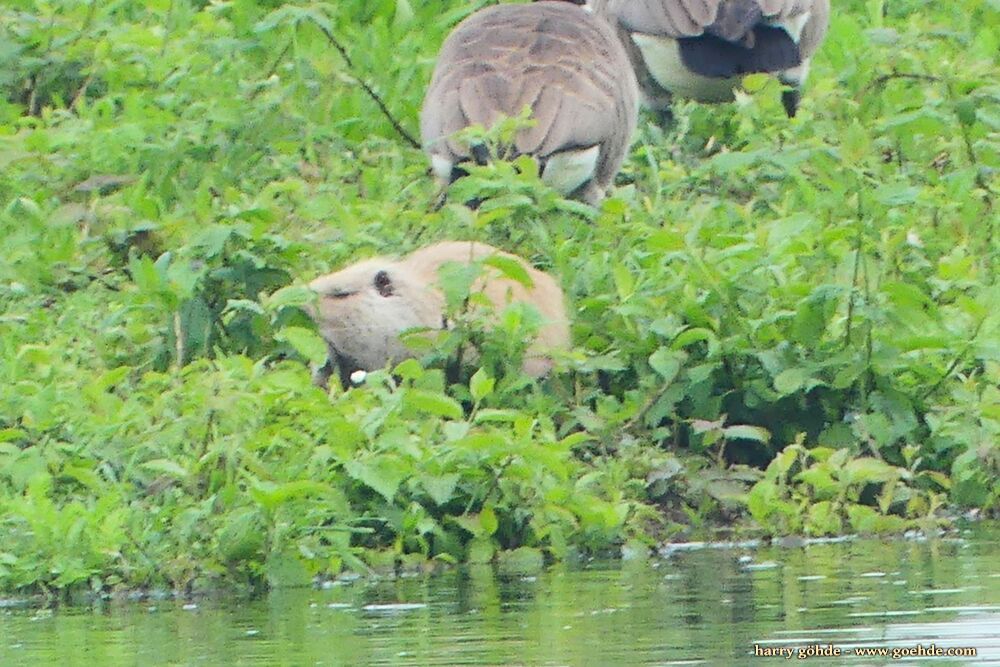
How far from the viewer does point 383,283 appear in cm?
844

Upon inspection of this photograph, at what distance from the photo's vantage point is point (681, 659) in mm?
5445

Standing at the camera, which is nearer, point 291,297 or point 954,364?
point 954,364

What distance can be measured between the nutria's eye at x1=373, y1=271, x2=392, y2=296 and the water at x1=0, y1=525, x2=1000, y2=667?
5.11 ft

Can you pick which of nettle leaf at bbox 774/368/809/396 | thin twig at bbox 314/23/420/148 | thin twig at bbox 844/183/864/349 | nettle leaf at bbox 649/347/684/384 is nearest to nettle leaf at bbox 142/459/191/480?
nettle leaf at bbox 649/347/684/384

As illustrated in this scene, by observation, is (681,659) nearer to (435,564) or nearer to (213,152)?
(435,564)

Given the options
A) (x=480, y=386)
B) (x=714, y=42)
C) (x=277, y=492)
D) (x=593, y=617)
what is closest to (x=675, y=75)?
(x=714, y=42)

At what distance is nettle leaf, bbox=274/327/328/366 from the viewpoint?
806 centimetres

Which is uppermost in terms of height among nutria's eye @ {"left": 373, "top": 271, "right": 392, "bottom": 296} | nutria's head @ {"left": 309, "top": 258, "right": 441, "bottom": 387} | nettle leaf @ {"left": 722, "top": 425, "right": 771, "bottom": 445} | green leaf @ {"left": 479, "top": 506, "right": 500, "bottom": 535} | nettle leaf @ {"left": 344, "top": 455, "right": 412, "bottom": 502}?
nutria's eye @ {"left": 373, "top": 271, "right": 392, "bottom": 296}

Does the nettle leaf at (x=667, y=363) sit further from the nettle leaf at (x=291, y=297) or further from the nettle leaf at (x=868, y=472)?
the nettle leaf at (x=291, y=297)

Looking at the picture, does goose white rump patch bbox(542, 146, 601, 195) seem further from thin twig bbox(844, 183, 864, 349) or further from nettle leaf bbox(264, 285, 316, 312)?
thin twig bbox(844, 183, 864, 349)

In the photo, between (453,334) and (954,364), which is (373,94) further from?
(954,364)

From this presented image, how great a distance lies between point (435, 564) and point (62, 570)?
1098 mm

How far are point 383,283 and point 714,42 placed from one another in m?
3.20

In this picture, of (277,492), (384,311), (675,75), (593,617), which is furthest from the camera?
(675,75)
